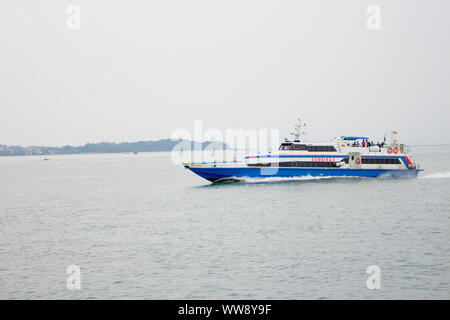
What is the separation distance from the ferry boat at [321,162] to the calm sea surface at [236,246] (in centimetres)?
654

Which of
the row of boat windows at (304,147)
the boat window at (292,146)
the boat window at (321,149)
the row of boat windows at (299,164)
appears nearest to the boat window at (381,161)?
the boat window at (321,149)

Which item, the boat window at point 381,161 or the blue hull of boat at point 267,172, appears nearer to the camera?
the blue hull of boat at point 267,172

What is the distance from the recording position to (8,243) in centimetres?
3031

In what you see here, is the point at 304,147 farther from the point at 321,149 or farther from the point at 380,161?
the point at 380,161

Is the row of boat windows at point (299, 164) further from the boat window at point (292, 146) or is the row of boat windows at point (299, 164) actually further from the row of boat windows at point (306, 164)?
the boat window at point (292, 146)

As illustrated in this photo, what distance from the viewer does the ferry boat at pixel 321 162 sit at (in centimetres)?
5753

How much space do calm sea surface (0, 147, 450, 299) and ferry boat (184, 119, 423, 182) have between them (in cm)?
654

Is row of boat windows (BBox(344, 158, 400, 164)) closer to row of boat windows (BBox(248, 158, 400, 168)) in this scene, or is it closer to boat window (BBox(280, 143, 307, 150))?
row of boat windows (BBox(248, 158, 400, 168))

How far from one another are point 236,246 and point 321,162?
113ft

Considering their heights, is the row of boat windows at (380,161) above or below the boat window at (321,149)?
below

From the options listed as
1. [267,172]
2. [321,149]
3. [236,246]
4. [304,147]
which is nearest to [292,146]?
[304,147]

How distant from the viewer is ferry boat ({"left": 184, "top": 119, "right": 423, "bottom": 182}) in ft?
189
